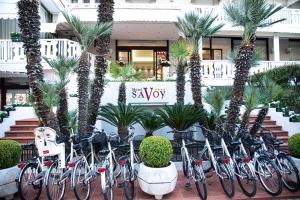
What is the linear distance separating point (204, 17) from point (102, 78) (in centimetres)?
346

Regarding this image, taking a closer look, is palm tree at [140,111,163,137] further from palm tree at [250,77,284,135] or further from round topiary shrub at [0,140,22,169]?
round topiary shrub at [0,140,22,169]

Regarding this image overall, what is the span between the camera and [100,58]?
7.63 m

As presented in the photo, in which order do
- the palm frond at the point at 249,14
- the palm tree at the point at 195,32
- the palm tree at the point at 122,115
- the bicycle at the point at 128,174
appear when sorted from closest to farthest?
1. the bicycle at the point at 128,174
2. the palm frond at the point at 249,14
3. the palm tree at the point at 195,32
4. the palm tree at the point at 122,115

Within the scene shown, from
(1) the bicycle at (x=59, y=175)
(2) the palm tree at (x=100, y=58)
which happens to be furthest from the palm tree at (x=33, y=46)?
(1) the bicycle at (x=59, y=175)

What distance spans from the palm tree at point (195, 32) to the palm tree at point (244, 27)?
2.80 feet

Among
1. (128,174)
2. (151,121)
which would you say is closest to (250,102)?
(151,121)

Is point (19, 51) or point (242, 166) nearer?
point (242, 166)

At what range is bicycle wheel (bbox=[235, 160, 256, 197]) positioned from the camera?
5.27 metres

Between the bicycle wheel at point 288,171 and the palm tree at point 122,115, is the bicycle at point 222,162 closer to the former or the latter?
the bicycle wheel at point 288,171

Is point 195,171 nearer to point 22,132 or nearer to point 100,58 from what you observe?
point 100,58

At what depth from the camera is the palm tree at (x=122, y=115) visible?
27.0ft

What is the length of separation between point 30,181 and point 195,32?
5791 mm

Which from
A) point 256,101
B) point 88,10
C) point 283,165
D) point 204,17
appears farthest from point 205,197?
point 88,10

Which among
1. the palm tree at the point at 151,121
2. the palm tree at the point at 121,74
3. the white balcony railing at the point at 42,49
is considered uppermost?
the white balcony railing at the point at 42,49
